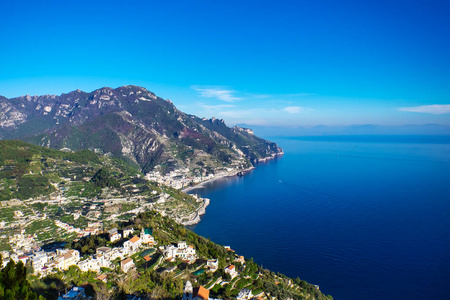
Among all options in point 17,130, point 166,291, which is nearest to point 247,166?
point 166,291

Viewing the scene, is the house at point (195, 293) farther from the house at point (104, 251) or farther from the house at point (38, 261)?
the house at point (38, 261)

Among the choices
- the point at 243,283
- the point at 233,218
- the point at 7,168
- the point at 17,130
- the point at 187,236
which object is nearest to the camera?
the point at 243,283

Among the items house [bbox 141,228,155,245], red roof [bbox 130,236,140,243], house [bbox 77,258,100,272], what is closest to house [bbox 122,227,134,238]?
house [bbox 141,228,155,245]

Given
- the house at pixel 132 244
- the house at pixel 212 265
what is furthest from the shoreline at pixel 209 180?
the house at pixel 212 265

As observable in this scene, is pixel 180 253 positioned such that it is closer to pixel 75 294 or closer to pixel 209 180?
pixel 75 294

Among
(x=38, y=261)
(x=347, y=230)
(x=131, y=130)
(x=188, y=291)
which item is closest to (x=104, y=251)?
(x=38, y=261)

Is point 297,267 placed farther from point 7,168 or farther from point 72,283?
point 7,168
